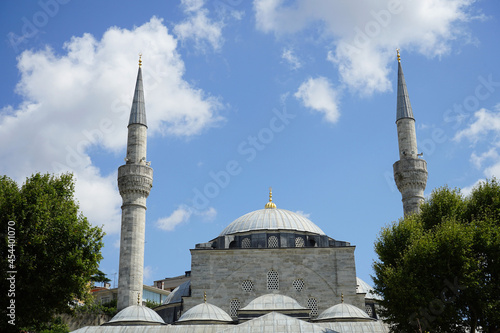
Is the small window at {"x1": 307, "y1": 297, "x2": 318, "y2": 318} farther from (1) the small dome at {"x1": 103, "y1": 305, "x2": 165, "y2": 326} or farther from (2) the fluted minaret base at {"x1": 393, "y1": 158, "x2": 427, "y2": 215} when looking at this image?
(2) the fluted minaret base at {"x1": 393, "y1": 158, "x2": 427, "y2": 215}

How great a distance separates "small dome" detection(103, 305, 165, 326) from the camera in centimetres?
2389

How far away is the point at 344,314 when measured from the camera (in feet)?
76.8

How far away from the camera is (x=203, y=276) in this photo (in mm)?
27047

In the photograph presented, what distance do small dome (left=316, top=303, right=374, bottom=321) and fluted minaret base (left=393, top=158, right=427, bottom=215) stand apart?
7.97 m

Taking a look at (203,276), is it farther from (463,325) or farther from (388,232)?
(463,325)

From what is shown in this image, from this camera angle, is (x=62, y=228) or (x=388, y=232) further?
(x=388, y=232)

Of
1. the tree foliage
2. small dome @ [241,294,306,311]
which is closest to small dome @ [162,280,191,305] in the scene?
small dome @ [241,294,306,311]

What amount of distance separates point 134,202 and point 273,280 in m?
8.11

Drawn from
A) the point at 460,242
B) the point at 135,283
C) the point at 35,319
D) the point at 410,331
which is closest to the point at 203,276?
the point at 135,283

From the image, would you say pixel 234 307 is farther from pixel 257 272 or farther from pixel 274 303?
pixel 274 303

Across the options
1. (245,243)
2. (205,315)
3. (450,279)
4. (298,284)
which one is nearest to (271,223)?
(245,243)

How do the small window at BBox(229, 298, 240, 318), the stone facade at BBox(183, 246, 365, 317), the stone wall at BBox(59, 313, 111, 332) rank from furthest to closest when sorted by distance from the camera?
the stone wall at BBox(59, 313, 111, 332), the stone facade at BBox(183, 246, 365, 317), the small window at BBox(229, 298, 240, 318)

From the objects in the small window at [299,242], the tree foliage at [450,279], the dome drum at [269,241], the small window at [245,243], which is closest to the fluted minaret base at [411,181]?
the dome drum at [269,241]

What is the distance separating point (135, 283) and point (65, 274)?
10.6m
